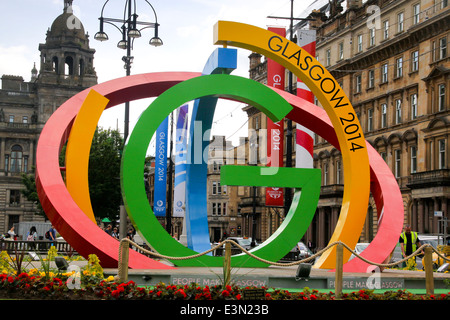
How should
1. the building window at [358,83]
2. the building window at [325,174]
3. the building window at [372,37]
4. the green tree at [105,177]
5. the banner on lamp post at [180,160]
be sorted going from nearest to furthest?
the banner on lamp post at [180,160], the green tree at [105,177], the building window at [372,37], the building window at [358,83], the building window at [325,174]

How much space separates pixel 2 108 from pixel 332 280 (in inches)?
3286

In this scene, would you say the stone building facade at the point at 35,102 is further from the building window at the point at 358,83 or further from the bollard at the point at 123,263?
the bollard at the point at 123,263

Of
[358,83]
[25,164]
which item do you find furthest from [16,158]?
[358,83]

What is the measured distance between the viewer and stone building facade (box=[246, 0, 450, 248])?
44688 millimetres

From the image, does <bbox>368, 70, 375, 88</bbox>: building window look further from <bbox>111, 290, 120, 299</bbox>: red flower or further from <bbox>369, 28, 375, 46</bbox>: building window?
<bbox>111, 290, 120, 299</bbox>: red flower

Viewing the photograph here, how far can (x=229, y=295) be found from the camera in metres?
11.5

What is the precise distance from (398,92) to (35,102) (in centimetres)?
5791

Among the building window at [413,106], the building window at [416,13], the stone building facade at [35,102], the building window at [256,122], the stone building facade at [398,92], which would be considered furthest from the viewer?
the stone building facade at [35,102]

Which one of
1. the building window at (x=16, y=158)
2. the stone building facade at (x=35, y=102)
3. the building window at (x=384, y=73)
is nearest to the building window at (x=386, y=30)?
the building window at (x=384, y=73)

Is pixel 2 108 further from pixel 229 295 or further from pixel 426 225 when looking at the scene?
pixel 229 295

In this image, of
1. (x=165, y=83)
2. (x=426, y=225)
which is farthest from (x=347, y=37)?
(x=165, y=83)

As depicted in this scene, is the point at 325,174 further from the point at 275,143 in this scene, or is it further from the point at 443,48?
the point at 275,143

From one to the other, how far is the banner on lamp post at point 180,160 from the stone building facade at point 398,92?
17091 mm

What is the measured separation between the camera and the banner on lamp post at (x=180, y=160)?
27.0m
